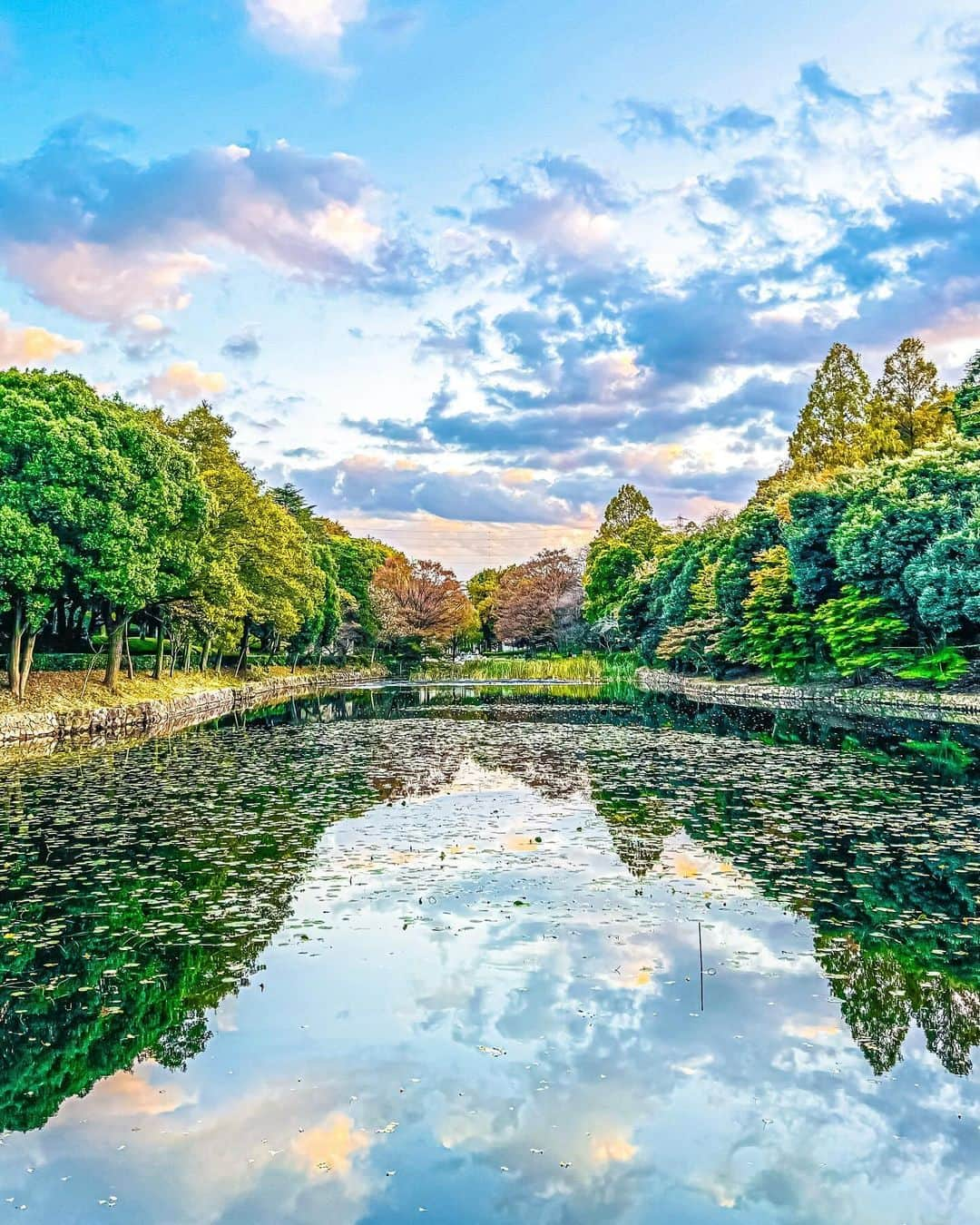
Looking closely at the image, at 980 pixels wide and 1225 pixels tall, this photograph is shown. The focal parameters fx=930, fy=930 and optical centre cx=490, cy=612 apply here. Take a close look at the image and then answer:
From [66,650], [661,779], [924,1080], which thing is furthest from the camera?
[66,650]

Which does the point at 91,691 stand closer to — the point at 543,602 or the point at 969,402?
the point at 969,402

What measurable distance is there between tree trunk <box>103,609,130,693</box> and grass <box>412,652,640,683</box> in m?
35.9

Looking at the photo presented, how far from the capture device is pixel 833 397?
183 feet

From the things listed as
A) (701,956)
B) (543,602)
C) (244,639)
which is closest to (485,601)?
(543,602)

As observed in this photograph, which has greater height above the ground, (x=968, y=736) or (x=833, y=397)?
(x=833, y=397)

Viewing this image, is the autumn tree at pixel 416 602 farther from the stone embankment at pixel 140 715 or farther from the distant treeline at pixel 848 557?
the stone embankment at pixel 140 715

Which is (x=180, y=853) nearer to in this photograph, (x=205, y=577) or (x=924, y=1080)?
(x=924, y=1080)

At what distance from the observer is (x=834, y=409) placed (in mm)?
55781

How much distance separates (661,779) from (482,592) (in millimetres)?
104596

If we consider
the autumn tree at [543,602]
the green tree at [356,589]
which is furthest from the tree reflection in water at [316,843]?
the autumn tree at [543,602]

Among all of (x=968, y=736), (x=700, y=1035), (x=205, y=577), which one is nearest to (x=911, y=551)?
(x=968, y=736)

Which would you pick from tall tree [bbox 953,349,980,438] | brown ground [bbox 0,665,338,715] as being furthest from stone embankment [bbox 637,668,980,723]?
brown ground [bbox 0,665,338,715]

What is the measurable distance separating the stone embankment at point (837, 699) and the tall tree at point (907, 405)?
50.7 feet

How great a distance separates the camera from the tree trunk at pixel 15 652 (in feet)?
94.4
